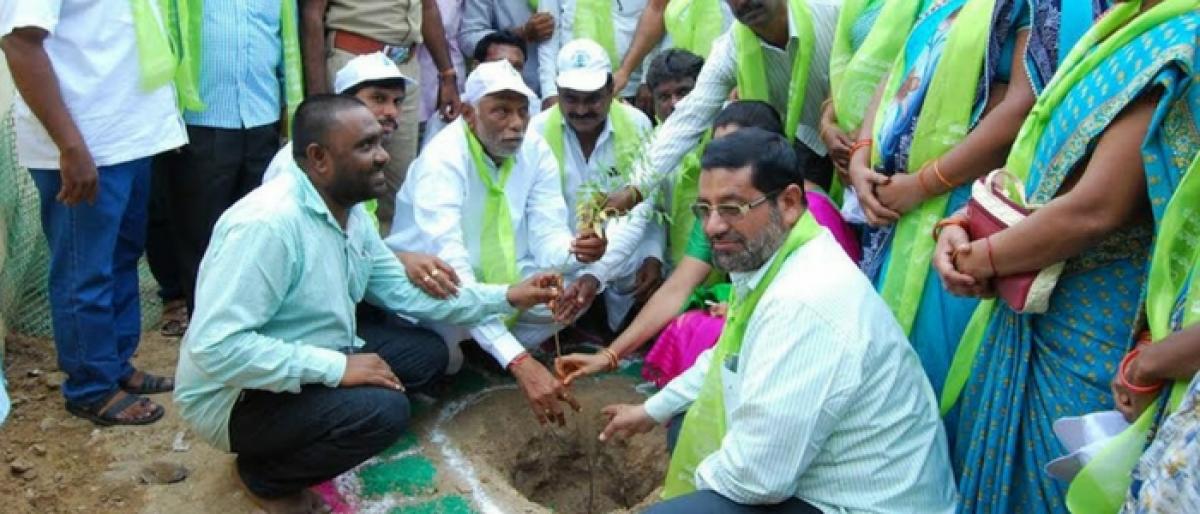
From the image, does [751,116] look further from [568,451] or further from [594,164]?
[568,451]

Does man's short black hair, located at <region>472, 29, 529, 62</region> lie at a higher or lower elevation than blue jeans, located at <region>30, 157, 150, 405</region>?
higher

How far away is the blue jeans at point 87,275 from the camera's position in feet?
12.9

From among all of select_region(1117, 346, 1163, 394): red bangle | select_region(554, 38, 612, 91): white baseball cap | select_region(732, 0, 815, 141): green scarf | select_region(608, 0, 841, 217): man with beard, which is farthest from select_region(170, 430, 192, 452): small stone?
select_region(1117, 346, 1163, 394): red bangle

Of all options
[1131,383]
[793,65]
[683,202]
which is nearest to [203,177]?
[683,202]

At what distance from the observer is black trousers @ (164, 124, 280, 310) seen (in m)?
4.60

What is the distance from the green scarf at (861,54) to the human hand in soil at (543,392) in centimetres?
135

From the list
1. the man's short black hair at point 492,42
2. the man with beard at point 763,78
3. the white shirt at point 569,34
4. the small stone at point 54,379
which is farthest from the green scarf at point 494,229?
the small stone at point 54,379

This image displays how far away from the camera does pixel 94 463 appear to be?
155 inches

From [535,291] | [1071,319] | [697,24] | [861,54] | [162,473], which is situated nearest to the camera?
[1071,319]

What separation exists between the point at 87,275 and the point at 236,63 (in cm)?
113

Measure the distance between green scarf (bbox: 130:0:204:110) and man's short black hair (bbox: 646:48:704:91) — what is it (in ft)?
6.64

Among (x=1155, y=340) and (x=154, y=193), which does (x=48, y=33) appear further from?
(x=1155, y=340)

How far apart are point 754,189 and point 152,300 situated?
11.6 ft

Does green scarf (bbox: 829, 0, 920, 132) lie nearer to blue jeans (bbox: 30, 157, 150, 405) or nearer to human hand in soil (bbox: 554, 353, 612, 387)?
human hand in soil (bbox: 554, 353, 612, 387)
